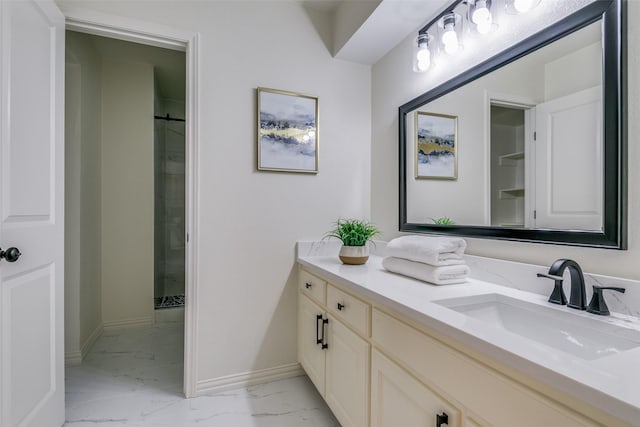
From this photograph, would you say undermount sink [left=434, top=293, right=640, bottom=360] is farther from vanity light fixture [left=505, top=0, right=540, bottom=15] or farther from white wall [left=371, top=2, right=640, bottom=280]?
vanity light fixture [left=505, top=0, right=540, bottom=15]

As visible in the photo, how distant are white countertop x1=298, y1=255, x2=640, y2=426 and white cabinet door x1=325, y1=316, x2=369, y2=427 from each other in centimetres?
23

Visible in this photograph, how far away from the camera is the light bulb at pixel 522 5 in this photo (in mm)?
1153

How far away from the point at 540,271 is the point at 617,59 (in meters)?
0.69

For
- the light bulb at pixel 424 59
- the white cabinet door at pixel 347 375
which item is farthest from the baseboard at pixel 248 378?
the light bulb at pixel 424 59

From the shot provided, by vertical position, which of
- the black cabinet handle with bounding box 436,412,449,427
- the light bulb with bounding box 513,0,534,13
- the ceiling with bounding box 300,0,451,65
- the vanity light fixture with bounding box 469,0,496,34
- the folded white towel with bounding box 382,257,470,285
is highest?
the ceiling with bounding box 300,0,451,65

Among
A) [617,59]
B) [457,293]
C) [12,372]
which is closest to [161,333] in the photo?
[12,372]

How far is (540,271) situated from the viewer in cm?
110

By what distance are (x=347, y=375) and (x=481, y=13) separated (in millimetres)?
1636

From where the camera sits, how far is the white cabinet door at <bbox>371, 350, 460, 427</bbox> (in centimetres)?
85

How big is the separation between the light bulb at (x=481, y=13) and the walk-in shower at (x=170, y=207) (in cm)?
305

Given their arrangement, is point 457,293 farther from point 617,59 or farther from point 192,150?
point 192,150

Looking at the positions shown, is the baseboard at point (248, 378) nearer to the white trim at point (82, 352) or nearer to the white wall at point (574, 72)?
the white trim at point (82, 352)

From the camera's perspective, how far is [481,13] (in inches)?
51.7

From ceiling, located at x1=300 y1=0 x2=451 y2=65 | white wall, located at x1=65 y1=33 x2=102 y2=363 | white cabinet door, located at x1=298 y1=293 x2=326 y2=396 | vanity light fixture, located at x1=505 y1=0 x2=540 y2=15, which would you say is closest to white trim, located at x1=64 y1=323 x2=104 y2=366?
white wall, located at x1=65 y1=33 x2=102 y2=363
